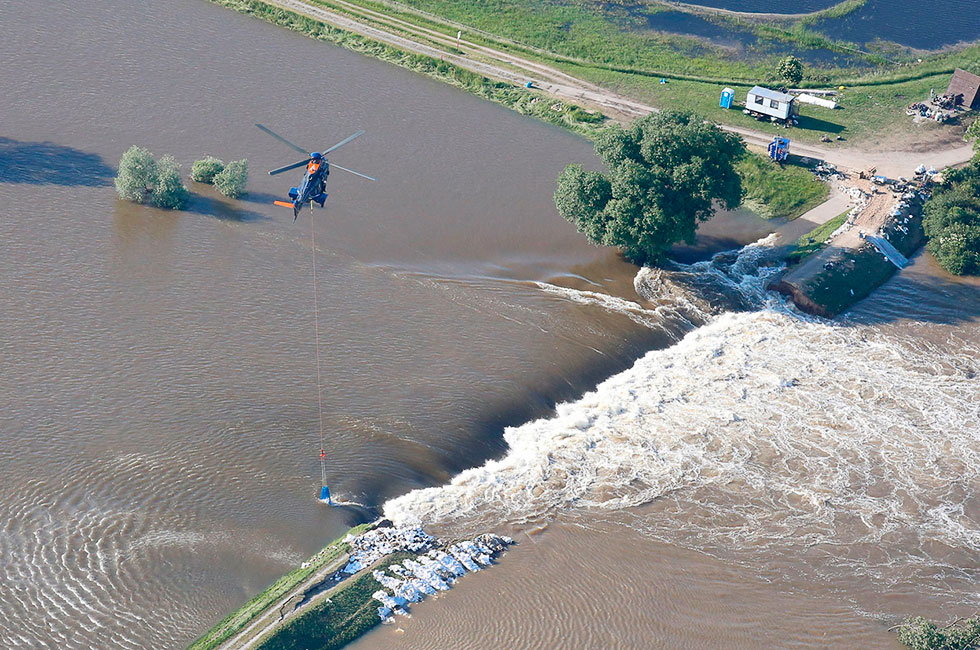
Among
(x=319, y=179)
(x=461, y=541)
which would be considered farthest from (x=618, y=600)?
(x=319, y=179)

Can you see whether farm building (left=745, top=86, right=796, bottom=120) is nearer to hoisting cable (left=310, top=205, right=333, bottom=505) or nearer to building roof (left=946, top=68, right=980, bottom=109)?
building roof (left=946, top=68, right=980, bottom=109)

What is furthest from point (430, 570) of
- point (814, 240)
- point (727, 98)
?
point (727, 98)

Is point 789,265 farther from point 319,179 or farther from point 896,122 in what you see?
point 319,179

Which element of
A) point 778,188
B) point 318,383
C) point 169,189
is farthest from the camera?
point 778,188

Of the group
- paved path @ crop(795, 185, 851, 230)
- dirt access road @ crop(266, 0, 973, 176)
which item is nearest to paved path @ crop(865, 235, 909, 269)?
paved path @ crop(795, 185, 851, 230)

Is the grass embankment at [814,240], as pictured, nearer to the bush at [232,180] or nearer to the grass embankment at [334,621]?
the bush at [232,180]

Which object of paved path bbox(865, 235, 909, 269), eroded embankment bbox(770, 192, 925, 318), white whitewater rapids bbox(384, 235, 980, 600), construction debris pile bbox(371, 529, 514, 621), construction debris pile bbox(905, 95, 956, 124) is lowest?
construction debris pile bbox(371, 529, 514, 621)

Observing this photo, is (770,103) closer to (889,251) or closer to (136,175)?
(889,251)

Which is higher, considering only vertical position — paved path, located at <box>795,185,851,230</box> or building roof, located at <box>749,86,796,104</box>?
building roof, located at <box>749,86,796,104</box>

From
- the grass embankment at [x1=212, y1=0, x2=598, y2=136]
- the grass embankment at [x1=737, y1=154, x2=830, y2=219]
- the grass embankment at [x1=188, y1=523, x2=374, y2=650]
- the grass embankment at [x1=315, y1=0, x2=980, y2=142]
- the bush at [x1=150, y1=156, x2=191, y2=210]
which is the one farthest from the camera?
the grass embankment at [x1=315, y1=0, x2=980, y2=142]
